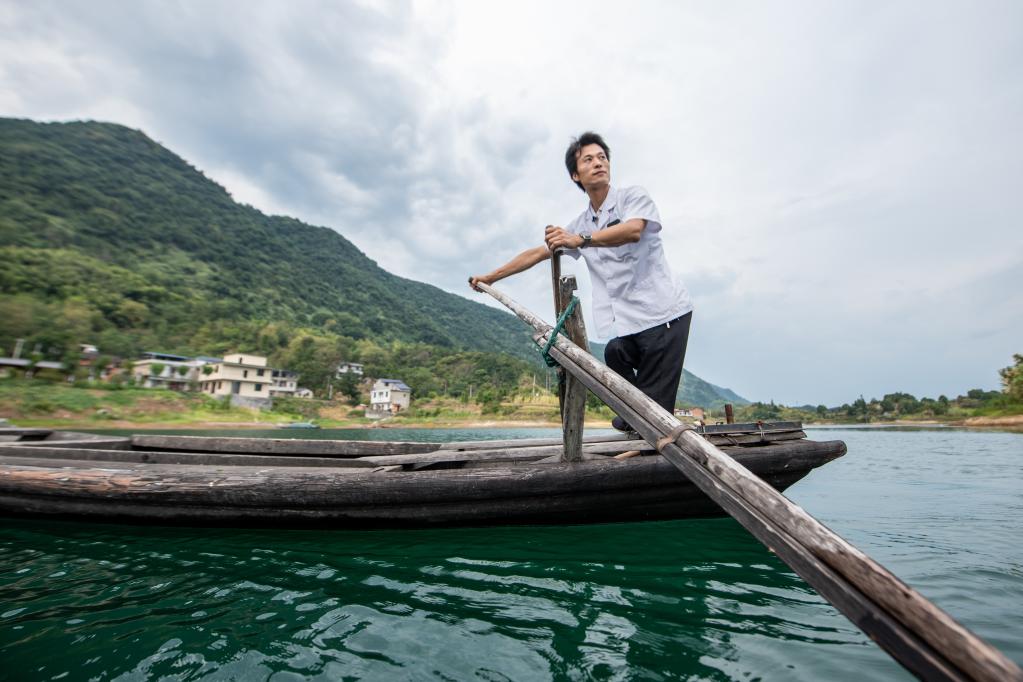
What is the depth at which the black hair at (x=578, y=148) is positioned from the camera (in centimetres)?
362

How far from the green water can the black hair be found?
3051 mm

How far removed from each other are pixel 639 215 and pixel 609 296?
873 millimetres

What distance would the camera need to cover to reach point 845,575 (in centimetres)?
102

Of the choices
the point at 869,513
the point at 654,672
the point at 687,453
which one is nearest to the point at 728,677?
the point at 654,672

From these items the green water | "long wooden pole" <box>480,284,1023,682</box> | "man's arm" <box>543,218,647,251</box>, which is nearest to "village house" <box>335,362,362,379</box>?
the green water

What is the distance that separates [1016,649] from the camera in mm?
2059

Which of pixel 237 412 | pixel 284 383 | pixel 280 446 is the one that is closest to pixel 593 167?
pixel 280 446

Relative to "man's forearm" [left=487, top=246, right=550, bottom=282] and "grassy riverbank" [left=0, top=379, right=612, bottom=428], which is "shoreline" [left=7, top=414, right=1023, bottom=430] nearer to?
"grassy riverbank" [left=0, top=379, right=612, bottom=428]

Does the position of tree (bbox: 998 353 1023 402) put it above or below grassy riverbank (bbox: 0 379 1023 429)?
above

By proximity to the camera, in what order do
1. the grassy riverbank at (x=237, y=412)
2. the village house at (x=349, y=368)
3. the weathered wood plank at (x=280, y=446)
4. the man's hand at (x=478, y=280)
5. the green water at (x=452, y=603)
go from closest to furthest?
1. the green water at (x=452, y=603)
2. the man's hand at (x=478, y=280)
3. the weathered wood plank at (x=280, y=446)
4. the grassy riverbank at (x=237, y=412)
5. the village house at (x=349, y=368)

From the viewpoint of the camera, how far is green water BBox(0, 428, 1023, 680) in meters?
1.88

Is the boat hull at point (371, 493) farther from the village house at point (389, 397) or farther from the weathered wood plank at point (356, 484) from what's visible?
the village house at point (389, 397)

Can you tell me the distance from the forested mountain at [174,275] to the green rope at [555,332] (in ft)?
217

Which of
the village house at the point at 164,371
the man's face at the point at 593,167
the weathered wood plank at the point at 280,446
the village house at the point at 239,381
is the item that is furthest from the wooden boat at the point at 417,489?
the village house at the point at 164,371
